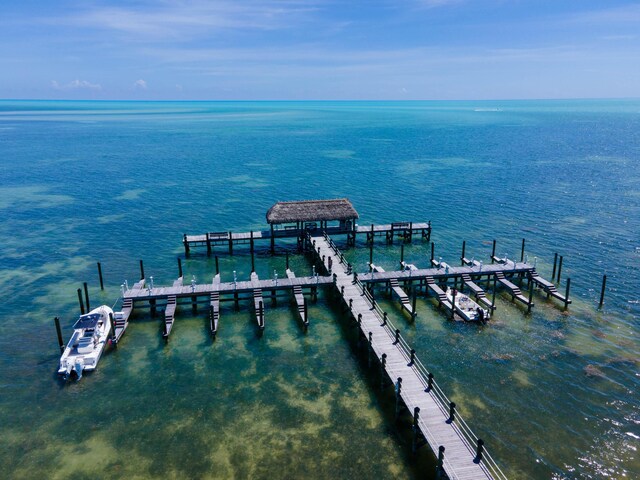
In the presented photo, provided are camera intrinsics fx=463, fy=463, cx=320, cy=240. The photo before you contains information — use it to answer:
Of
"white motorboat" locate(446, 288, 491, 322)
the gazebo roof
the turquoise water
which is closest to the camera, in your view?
the turquoise water

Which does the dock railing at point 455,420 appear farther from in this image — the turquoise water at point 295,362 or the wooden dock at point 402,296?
the wooden dock at point 402,296

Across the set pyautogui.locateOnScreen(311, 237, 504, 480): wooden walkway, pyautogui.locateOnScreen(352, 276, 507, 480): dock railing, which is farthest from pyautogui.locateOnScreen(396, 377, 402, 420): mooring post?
pyautogui.locateOnScreen(352, 276, 507, 480): dock railing

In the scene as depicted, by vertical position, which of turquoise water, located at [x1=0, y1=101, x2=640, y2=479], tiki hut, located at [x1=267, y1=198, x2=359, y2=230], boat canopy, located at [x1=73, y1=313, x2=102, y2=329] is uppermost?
tiki hut, located at [x1=267, y1=198, x2=359, y2=230]

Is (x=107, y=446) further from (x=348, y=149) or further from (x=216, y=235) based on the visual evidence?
(x=348, y=149)

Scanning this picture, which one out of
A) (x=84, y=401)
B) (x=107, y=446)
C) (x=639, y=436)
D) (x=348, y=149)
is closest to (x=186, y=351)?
(x=84, y=401)

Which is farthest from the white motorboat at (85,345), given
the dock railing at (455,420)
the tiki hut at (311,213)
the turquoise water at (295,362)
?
the tiki hut at (311,213)

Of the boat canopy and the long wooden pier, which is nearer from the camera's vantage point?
the boat canopy

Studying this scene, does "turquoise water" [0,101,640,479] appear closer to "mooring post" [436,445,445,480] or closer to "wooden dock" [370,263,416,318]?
"wooden dock" [370,263,416,318]
